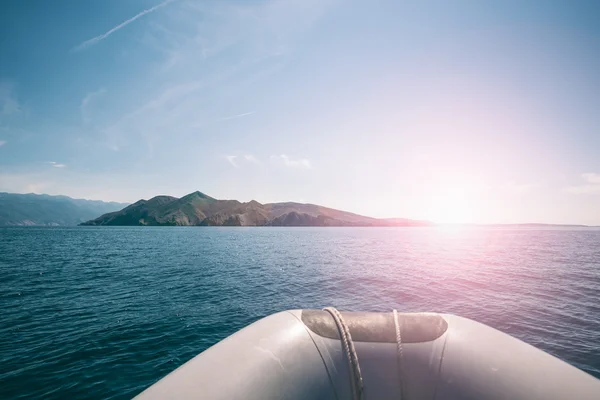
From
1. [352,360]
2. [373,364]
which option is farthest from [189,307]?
[373,364]

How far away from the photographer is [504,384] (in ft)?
9.49

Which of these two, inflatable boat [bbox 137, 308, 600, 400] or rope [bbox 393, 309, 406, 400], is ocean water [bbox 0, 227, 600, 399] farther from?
rope [bbox 393, 309, 406, 400]

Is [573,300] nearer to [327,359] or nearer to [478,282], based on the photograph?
[478,282]

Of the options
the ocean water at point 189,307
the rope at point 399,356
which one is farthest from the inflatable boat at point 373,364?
the ocean water at point 189,307

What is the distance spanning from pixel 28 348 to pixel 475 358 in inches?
508

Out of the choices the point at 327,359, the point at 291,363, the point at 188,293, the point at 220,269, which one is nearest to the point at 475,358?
the point at 327,359

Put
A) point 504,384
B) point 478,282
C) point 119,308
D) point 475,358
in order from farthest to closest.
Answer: point 478,282 < point 119,308 < point 475,358 < point 504,384

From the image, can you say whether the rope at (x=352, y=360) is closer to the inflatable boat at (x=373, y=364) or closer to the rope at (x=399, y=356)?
the inflatable boat at (x=373, y=364)

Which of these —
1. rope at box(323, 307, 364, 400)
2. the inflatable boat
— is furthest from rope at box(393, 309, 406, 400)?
rope at box(323, 307, 364, 400)

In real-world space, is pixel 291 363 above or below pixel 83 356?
above

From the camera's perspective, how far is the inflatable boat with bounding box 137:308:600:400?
2.72m

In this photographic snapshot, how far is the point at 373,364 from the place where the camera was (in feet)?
11.4

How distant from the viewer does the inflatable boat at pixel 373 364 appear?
272 centimetres

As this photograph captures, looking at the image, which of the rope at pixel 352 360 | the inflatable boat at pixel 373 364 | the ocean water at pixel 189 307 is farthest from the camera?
the ocean water at pixel 189 307
